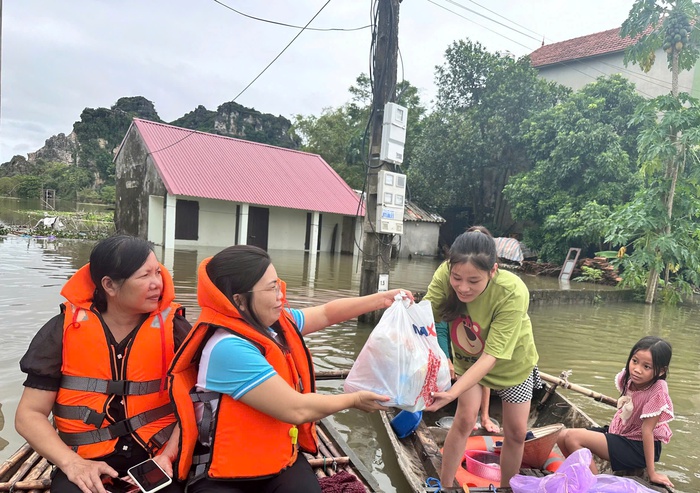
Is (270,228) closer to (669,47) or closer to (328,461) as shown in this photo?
(669,47)

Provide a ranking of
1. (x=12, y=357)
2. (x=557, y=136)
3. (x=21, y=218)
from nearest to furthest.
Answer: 1. (x=12, y=357)
2. (x=557, y=136)
3. (x=21, y=218)

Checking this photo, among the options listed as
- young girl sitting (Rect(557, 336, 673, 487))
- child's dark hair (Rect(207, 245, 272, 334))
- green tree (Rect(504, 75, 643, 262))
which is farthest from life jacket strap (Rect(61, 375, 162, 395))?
green tree (Rect(504, 75, 643, 262))

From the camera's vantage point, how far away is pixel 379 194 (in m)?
6.47

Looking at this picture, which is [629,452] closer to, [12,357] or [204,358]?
[204,358]

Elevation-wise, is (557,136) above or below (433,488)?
above

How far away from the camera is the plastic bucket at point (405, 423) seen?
11.5ft

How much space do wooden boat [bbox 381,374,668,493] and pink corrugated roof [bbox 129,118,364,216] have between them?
13.6 metres

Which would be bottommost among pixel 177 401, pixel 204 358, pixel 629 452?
pixel 629 452

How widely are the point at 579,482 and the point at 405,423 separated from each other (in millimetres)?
1478

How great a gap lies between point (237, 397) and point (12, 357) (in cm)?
479


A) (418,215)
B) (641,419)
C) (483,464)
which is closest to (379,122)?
(483,464)

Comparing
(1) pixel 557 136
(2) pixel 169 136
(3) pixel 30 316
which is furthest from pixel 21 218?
(1) pixel 557 136

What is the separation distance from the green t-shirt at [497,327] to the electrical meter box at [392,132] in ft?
12.7

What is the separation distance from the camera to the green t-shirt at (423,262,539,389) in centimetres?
250
